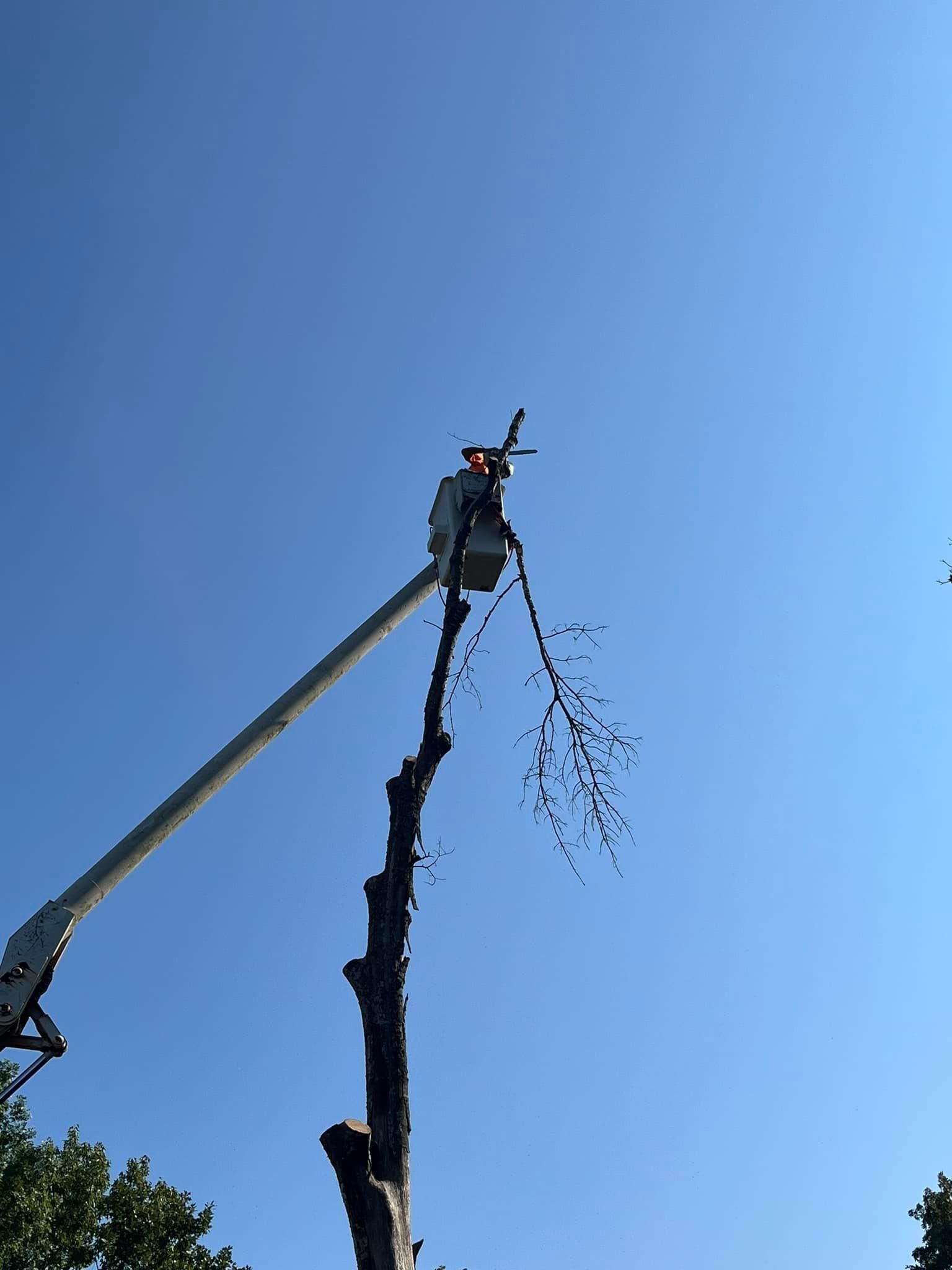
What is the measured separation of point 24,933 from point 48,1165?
20.1 m

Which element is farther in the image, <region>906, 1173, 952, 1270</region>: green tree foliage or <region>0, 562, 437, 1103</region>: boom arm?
<region>906, 1173, 952, 1270</region>: green tree foliage

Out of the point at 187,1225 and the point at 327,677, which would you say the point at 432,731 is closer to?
the point at 327,677

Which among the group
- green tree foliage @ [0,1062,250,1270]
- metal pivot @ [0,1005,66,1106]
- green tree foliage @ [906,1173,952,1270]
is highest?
green tree foliage @ [906,1173,952,1270]

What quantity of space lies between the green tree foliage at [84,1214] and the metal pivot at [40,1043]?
17.8 m

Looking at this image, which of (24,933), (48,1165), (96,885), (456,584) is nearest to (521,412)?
(456,584)

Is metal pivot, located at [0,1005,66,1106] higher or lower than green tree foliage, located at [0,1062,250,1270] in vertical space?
lower

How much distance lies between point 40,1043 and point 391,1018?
2.03m

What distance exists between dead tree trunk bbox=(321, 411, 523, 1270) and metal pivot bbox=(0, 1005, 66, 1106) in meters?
1.74

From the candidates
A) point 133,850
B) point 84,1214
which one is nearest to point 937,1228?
point 84,1214

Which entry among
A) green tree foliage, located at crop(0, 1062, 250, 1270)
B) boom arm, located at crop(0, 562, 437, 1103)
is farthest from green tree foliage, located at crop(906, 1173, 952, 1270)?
boom arm, located at crop(0, 562, 437, 1103)

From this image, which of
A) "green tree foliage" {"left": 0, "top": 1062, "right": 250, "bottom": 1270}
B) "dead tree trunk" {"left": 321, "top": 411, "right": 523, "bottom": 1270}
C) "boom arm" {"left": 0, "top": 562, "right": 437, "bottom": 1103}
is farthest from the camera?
A: "green tree foliage" {"left": 0, "top": 1062, "right": 250, "bottom": 1270}

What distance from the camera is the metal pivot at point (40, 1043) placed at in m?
4.80

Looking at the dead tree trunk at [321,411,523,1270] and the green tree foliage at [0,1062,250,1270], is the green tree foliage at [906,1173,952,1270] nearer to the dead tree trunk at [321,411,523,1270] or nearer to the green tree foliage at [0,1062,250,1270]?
the green tree foliage at [0,1062,250,1270]

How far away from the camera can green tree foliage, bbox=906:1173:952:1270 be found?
22422 mm
